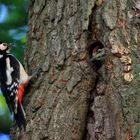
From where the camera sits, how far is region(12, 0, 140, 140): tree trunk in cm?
309

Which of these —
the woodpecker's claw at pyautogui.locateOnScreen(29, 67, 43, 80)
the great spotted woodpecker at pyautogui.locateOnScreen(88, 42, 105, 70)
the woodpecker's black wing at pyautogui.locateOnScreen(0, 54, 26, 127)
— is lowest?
the woodpecker's black wing at pyautogui.locateOnScreen(0, 54, 26, 127)

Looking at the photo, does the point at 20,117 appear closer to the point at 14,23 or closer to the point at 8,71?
the point at 8,71

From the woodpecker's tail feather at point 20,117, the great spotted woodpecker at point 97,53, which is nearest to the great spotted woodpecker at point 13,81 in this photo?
the woodpecker's tail feather at point 20,117

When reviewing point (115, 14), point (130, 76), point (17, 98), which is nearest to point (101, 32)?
point (115, 14)

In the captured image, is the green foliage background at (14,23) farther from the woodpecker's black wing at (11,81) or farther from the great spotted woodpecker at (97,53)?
the great spotted woodpecker at (97,53)

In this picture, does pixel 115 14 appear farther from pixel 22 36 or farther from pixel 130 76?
pixel 22 36

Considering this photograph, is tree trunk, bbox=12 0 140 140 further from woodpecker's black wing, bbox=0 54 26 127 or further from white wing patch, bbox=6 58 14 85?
white wing patch, bbox=6 58 14 85

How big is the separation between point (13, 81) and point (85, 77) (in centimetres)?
92

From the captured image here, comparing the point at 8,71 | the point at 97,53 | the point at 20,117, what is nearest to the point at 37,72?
the point at 20,117

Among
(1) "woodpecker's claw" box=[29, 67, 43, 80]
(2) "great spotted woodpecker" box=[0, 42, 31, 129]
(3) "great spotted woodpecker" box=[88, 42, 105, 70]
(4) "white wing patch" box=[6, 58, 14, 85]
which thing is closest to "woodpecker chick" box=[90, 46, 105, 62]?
→ (3) "great spotted woodpecker" box=[88, 42, 105, 70]

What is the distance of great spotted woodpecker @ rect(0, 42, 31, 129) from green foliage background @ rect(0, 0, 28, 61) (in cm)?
9

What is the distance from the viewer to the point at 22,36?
14.6 feet

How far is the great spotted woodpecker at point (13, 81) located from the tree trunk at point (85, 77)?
0.25 feet

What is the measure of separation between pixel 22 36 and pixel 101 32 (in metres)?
1.34
